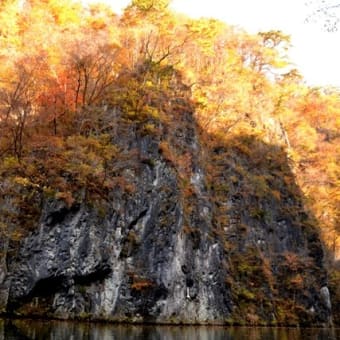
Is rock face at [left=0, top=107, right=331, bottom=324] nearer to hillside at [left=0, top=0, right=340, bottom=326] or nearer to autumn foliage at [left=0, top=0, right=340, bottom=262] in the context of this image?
hillside at [left=0, top=0, right=340, bottom=326]

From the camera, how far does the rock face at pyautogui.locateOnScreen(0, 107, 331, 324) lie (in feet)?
62.4

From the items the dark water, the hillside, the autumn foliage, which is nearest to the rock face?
the hillside

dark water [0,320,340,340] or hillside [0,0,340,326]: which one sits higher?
hillside [0,0,340,326]

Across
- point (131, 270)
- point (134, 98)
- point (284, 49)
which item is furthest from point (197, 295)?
point (284, 49)

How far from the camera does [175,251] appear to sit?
72.7ft

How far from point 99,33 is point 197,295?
50.7 feet

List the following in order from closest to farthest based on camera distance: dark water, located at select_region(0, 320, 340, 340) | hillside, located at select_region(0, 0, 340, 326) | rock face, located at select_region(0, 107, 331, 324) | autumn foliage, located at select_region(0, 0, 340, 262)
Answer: dark water, located at select_region(0, 320, 340, 340) → rock face, located at select_region(0, 107, 331, 324) → hillside, located at select_region(0, 0, 340, 326) → autumn foliage, located at select_region(0, 0, 340, 262)

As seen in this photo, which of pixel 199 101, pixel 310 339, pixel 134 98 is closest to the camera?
pixel 310 339

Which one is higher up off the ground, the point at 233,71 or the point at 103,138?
the point at 233,71

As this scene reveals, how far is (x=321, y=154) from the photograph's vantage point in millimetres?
40375

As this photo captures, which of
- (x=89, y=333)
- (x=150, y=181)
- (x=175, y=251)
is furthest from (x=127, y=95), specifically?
(x=89, y=333)

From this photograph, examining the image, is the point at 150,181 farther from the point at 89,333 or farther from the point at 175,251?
the point at 89,333

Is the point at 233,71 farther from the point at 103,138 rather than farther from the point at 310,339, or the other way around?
the point at 310,339

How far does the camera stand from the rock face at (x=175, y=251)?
19.0 meters
